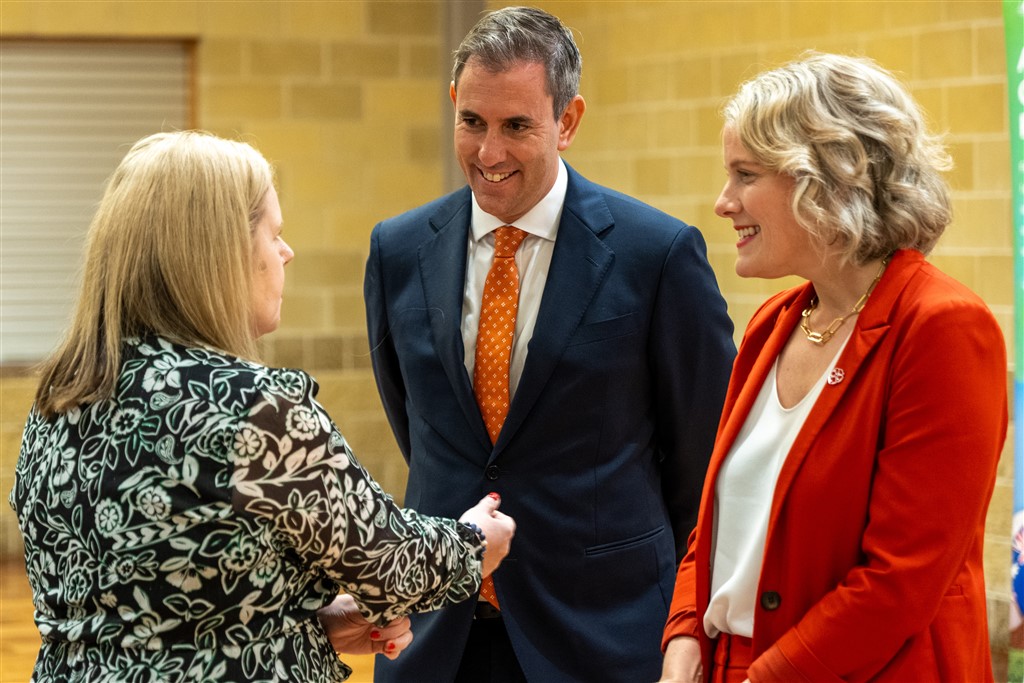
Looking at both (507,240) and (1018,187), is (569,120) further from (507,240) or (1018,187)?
(1018,187)

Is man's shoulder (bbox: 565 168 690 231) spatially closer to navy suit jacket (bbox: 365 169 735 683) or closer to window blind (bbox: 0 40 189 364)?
navy suit jacket (bbox: 365 169 735 683)

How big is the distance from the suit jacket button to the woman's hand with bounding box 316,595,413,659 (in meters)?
0.49

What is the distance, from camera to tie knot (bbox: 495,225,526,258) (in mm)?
2463

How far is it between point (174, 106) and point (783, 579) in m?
5.43

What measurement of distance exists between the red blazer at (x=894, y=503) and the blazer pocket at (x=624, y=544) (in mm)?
664

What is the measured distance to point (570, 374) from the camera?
2.36m

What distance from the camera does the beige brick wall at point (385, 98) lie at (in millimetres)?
4938

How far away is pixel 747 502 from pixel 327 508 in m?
0.60

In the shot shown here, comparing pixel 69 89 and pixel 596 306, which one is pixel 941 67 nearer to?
pixel 596 306

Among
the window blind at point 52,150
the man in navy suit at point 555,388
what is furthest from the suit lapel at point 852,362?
the window blind at point 52,150

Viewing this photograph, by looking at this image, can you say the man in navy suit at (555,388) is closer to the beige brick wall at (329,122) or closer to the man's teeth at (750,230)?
the man's teeth at (750,230)

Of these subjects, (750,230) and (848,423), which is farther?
(750,230)

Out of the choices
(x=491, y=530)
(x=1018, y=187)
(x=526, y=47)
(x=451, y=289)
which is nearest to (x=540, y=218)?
(x=451, y=289)

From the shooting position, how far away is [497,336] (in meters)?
2.41
